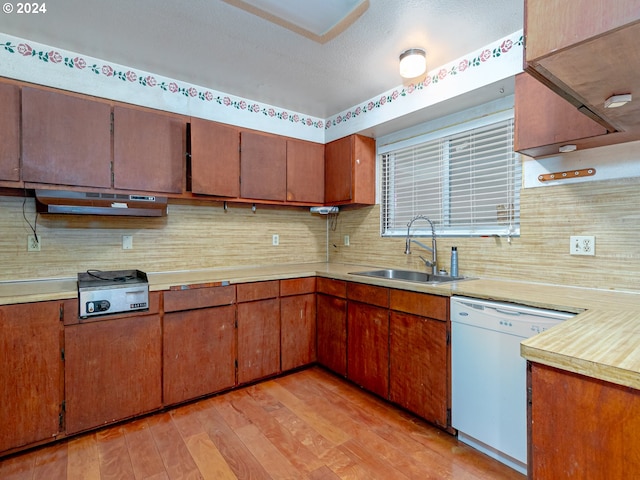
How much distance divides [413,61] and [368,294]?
156cm

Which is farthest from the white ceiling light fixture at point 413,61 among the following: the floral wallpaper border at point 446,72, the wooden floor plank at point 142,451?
the wooden floor plank at point 142,451

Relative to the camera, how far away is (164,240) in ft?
8.71

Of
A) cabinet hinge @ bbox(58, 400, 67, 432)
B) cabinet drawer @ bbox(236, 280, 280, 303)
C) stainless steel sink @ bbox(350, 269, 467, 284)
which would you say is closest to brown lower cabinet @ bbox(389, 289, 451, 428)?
stainless steel sink @ bbox(350, 269, 467, 284)

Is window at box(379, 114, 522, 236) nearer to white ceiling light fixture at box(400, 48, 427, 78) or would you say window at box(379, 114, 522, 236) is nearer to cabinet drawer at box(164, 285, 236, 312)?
white ceiling light fixture at box(400, 48, 427, 78)

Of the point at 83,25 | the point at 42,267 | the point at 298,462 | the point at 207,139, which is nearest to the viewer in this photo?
the point at 298,462

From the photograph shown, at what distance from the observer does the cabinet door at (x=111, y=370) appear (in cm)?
188

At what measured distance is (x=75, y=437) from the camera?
191 centimetres

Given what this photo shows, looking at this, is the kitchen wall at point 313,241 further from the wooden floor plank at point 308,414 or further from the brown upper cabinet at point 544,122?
the wooden floor plank at point 308,414

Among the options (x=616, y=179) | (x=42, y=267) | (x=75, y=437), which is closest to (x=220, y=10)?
(x=42, y=267)

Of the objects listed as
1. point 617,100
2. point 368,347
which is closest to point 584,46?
point 617,100

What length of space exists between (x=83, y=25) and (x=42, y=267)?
1539mm

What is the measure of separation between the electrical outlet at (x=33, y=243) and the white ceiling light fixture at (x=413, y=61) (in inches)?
105

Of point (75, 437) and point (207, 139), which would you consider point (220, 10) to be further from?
point (75, 437)

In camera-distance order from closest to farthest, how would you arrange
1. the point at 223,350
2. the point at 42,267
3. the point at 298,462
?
1. the point at 298,462
2. the point at 42,267
3. the point at 223,350
